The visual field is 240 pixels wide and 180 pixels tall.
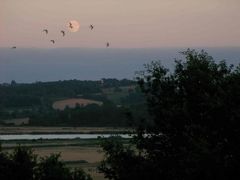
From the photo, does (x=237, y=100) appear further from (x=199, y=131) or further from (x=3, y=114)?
(x=3, y=114)

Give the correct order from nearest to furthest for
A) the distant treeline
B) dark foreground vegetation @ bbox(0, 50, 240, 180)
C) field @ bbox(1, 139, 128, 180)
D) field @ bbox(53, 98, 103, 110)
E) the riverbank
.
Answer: dark foreground vegetation @ bbox(0, 50, 240, 180)
field @ bbox(1, 139, 128, 180)
the riverbank
the distant treeline
field @ bbox(53, 98, 103, 110)

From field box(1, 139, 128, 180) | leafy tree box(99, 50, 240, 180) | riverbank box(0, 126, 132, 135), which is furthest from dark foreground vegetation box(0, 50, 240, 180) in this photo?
riverbank box(0, 126, 132, 135)

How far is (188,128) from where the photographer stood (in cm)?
1584

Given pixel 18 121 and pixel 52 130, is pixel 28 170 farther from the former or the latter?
pixel 18 121

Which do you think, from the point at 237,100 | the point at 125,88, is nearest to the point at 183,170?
the point at 237,100

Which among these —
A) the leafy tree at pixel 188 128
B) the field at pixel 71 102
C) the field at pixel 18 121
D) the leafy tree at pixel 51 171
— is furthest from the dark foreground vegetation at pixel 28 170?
the field at pixel 71 102

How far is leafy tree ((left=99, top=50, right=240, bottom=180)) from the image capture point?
A: 14955mm

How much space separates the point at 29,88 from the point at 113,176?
13316 centimetres

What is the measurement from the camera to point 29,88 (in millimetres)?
149000

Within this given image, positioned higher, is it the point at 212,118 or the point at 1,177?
the point at 212,118

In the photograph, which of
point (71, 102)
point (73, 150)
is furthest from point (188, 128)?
point (71, 102)

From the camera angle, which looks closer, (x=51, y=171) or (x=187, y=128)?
(x=187, y=128)

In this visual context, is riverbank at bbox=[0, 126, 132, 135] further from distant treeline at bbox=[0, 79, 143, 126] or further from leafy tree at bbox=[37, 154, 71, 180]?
leafy tree at bbox=[37, 154, 71, 180]

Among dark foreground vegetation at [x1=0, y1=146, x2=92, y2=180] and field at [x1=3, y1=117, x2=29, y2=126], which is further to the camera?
field at [x1=3, y1=117, x2=29, y2=126]
